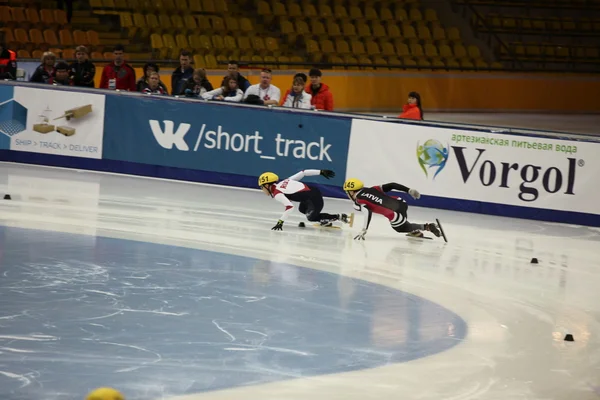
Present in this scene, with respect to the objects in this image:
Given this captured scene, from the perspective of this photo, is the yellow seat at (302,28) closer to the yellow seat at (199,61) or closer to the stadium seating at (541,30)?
the yellow seat at (199,61)

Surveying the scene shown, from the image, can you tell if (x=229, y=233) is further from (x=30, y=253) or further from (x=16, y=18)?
(x=16, y=18)

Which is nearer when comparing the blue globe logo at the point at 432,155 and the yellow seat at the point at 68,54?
the blue globe logo at the point at 432,155

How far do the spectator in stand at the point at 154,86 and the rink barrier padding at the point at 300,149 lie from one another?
1.11 feet

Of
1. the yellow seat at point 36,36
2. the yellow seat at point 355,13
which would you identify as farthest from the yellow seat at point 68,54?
the yellow seat at point 355,13

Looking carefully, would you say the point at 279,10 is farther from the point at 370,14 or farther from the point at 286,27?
the point at 370,14

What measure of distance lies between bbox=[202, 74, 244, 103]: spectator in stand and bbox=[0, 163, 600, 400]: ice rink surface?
209cm

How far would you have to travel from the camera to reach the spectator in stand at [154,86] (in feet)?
51.7

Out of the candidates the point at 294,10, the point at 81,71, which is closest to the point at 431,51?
the point at 294,10

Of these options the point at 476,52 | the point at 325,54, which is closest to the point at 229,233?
the point at 325,54

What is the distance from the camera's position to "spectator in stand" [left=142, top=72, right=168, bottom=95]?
1576 cm

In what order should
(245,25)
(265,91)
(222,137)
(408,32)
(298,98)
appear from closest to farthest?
(298,98) < (222,137) < (265,91) < (245,25) < (408,32)

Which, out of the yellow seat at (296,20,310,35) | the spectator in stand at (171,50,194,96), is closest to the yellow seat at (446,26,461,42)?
the yellow seat at (296,20,310,35)

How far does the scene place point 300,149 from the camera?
14.8 meters

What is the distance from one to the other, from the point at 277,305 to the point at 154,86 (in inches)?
308
